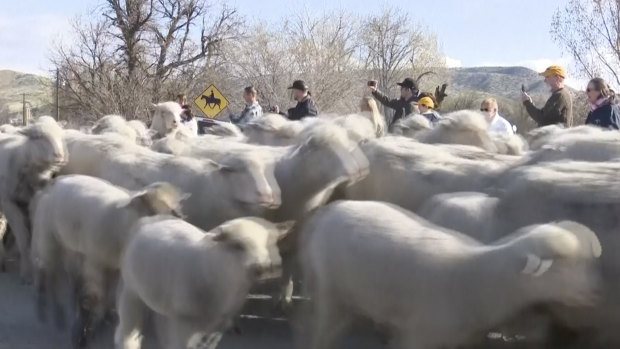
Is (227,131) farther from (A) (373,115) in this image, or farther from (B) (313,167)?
(B) (313,167)

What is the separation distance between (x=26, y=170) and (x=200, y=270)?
4.63 m

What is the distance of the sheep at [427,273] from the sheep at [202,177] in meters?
1.29

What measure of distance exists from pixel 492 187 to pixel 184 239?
6.97 feet

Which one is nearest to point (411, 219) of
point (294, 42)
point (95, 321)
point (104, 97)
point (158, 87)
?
point (95, 321)

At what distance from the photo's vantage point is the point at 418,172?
7.07m

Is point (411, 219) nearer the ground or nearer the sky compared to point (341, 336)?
nearer the sky

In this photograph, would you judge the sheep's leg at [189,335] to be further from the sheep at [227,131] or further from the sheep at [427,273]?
the sheep at [227,131]

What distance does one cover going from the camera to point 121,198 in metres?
6.98

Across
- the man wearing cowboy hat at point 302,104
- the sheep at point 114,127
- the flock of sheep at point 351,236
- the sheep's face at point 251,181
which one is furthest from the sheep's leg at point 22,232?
the man wearing cowboy hat at point 302,104

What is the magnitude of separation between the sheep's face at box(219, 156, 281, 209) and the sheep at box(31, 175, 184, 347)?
1.47 feet

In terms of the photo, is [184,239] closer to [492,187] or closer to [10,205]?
[492,187]

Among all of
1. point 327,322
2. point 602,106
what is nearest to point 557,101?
point 602,106

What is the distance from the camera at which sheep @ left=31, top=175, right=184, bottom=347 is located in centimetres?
672

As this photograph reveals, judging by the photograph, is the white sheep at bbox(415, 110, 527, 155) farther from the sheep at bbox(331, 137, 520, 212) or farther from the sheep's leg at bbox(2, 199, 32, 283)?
the sheep's leg at bbox(2, 199, 32, 283)
